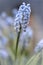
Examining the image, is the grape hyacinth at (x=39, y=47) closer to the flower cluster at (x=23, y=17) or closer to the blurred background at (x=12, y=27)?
the blurred background at (x=12, y=27)

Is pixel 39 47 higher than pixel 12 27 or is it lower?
lower

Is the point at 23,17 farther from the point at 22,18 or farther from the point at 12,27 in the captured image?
the point at 12,27

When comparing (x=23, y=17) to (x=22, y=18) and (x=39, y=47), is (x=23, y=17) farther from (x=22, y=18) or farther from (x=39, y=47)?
(x=39, y=47)

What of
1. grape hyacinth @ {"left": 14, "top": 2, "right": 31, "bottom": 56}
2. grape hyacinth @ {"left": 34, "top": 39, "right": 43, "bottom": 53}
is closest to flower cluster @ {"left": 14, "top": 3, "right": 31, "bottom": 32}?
grape hyacinth @ {"left": 14, "top": 2, "right": 31, "bottom": 56}

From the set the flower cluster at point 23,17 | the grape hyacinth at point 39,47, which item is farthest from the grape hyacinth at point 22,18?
the grape hyacinth at point 39,47

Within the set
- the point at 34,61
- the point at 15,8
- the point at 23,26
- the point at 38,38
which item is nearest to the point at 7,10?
the point at 15,8

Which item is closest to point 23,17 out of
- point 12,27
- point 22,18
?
point 22,18

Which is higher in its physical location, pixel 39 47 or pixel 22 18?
pixel 22 18

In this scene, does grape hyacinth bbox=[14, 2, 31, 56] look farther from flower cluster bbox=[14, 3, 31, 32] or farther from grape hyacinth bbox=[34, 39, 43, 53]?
grape hyacinth bbox=[34, 39, 43, 53]
